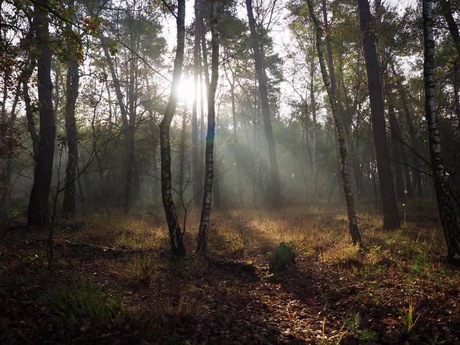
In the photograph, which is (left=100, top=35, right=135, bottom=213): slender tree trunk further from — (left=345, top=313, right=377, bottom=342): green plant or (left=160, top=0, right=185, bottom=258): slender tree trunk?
(left=345, top=313, right=377, bottom=342): green plant

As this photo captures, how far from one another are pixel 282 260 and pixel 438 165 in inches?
148

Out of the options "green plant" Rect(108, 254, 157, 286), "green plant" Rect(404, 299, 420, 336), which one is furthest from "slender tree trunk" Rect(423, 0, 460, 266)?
"green plant" Rect(108, 254, 157, 286)

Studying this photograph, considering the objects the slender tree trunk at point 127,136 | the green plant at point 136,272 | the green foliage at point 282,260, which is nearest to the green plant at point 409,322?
the green foliage at point 282,260

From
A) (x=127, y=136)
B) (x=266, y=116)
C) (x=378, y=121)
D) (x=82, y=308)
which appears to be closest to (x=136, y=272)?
(x=82, y=308)

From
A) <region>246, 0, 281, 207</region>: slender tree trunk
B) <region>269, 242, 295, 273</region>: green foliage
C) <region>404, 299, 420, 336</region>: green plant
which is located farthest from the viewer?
<region>246, 0, 281, 207</region>: slender tree trunk

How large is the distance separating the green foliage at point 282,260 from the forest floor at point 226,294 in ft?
0.67

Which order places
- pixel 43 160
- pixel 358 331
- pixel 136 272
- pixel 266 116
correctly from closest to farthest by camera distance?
pixel 358 331 < pixel 136 272 < pixel 43 160 < pixel 266 116

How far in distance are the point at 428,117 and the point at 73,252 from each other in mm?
8285

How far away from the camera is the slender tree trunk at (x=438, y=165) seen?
20.2 feet

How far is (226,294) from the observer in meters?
5.49

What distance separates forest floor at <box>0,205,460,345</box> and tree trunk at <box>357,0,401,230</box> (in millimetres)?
1220

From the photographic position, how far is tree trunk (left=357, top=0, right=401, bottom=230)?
1034 cm

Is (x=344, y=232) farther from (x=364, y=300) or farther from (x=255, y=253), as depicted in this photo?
(x=364, y=300)

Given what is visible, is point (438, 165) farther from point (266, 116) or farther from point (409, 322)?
point (266, 116)
